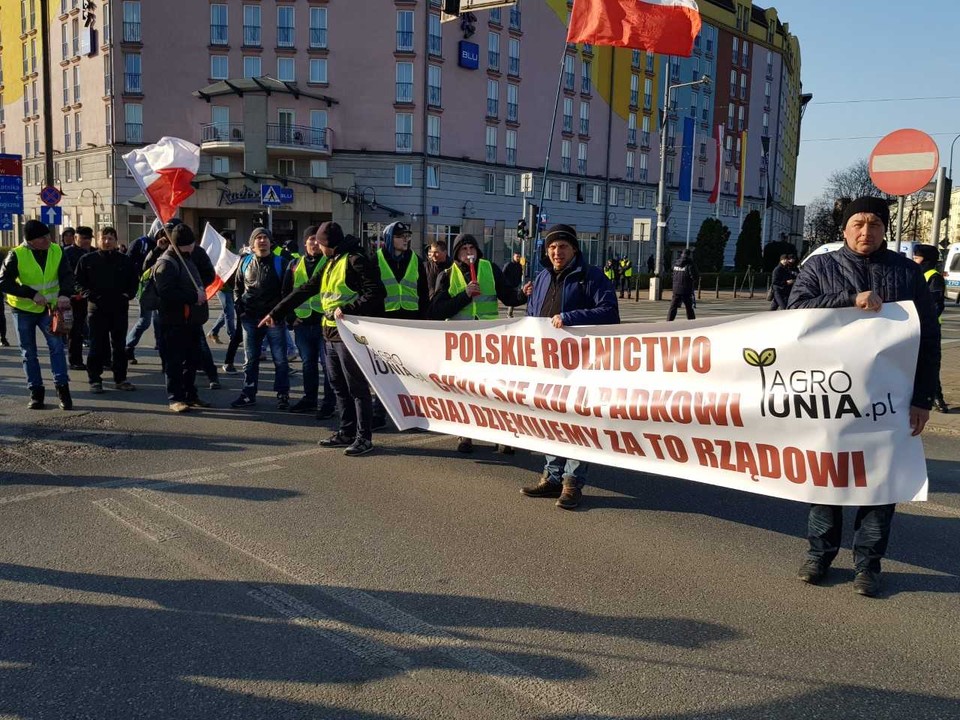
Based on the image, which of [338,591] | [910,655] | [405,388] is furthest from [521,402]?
[910,655]

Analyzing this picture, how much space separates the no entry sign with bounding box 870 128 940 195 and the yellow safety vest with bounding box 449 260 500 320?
12.1ft

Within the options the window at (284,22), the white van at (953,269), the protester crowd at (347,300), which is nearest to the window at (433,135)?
the window at (284,22)

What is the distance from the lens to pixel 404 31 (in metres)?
45.9

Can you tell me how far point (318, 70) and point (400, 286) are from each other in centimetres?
4225

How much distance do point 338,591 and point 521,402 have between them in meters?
2.07

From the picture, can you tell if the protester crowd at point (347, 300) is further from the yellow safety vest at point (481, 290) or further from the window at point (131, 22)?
the window at point (131, 22)

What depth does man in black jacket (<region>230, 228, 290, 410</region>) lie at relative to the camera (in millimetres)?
8953

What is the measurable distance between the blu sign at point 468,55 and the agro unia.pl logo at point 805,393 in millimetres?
46756

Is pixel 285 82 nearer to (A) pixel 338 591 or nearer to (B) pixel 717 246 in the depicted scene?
(B) pixel 717 246

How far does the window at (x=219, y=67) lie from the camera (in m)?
45.4

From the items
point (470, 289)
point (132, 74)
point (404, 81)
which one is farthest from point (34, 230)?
point (132, 74)

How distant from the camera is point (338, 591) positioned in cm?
411

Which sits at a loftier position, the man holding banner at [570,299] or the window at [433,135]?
the window at [433,135]

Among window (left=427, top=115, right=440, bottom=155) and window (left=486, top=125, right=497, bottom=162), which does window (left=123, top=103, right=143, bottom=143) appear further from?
window (left=486, top=125, right=497, bottom=162)
